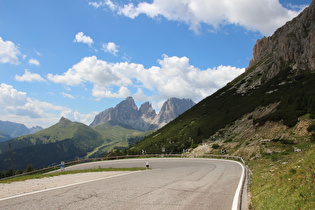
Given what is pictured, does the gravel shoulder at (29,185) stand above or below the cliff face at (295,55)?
below

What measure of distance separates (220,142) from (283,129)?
14.6 meters

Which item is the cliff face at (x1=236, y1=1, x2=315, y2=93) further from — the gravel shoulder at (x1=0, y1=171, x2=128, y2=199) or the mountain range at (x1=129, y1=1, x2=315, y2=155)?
the gravel shoulder at (x1=0, y1=171, x2=128, y2=199)

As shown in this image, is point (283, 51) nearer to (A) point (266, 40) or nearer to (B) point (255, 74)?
(B) point (255, 74)

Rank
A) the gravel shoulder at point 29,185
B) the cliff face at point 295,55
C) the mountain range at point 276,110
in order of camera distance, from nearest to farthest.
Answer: the gravel shoulder at point 29,185 < the mountain range at point 276,110 < the cliff face at point 295,55

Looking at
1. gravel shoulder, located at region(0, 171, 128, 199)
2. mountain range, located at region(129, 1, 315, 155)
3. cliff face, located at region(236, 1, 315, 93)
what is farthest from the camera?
cliff face, located at region(236, 1, 315, 93)

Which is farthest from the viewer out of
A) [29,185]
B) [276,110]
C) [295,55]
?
[295,55]

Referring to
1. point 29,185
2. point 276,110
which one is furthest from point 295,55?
point 29,185

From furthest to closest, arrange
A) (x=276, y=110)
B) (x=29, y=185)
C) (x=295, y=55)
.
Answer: (x=295, y=55), (x=276, y=110), (x=29, y=185)

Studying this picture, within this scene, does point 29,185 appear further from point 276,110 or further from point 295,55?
point 295,55

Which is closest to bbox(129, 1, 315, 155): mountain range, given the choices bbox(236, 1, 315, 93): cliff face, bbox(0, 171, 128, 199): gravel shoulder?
bbox(236, 1, 315, 93): cliff face

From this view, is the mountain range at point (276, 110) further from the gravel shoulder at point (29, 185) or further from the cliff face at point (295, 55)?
the gravel shoulder at point (29, 185)

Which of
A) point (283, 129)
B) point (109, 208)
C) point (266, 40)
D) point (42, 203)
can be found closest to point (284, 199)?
point (109, 208)

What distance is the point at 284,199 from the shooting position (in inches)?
281

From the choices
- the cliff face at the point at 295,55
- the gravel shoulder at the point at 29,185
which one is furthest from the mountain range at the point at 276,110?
the gravel shoulder at the point at 29,185
